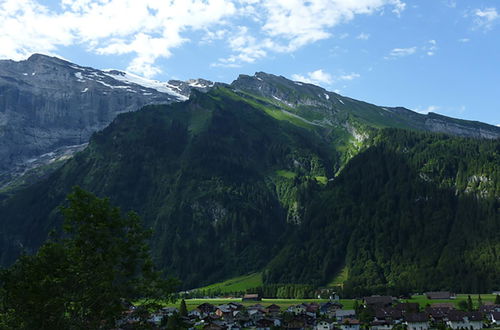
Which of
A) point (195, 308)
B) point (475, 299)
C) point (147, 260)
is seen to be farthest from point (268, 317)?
point (147, 260)

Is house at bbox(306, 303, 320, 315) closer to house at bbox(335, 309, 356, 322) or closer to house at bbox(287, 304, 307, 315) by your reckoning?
house at bbox(287, 304, 307, 315)

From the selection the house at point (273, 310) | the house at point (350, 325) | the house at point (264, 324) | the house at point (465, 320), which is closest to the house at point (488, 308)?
the house at point (465, 320)

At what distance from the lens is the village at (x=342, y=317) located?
132 m

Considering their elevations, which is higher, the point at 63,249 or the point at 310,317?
the point at 63,249

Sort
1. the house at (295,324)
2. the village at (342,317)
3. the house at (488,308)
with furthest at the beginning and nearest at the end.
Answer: the house at (488,308) → the house at (295,324) → the village at (342,317)

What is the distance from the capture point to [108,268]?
30828 mm

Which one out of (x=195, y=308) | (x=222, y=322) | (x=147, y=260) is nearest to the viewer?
(x=147, y=260)

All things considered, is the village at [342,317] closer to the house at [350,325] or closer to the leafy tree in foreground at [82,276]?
the house at [350,325]

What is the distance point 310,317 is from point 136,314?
127382 millimetres

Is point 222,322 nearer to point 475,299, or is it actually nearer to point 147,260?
point 475,299

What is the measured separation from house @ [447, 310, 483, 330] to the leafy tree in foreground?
378 feet

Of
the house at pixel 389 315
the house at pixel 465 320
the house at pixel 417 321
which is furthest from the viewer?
the house at pixel 389 315

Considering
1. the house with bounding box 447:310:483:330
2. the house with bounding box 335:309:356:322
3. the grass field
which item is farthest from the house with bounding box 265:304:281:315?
the house with bounding box 447:310:483:330

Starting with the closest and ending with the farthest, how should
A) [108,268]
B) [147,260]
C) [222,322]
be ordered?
1. [108,268]
2. [147,260]
3. [222,322]
